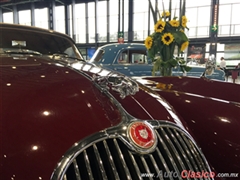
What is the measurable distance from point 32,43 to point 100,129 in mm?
1419

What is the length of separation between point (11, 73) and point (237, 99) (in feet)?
4.35

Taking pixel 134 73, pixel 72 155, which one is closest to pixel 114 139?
pixel 72 155

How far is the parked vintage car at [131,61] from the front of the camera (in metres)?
4.51

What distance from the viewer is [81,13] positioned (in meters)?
19.4


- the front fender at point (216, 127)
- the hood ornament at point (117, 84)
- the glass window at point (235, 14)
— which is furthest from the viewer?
the glass window at point (235, 14)

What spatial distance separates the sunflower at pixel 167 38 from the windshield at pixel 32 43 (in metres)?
0.97

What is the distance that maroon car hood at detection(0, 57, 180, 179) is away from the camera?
0.72 meters

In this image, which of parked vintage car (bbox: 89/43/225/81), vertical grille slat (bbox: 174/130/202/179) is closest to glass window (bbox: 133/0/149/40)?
parked vintage car (bbox: 89/43/225/81)

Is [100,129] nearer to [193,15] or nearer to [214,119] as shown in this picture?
[214,119]

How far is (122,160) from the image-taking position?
0.80 metres

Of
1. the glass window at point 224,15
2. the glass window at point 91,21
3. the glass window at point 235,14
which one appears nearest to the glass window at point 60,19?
the glass window at point 91,21

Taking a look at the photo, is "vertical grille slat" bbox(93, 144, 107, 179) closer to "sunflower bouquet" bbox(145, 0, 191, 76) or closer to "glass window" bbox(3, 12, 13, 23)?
"sunflower bouquet" bbox(145, 0, 191, 76)

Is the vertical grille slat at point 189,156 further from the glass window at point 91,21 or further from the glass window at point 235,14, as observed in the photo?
the glass window at point 91,21

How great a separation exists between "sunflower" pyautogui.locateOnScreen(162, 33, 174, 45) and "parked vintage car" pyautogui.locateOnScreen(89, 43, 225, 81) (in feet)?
6.07
